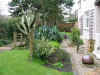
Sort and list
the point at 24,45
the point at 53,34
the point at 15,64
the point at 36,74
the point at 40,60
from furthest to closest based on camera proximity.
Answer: the point at 53,34 → the point at 24,45 → the point at 40,60 → the point at 15,64 → the point at 36,74

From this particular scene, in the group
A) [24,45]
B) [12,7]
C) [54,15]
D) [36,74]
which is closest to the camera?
[36,74]

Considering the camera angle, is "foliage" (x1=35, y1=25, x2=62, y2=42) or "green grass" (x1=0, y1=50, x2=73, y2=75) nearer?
"green grass" (x1=0, y1=50, x2=73, y2=75)

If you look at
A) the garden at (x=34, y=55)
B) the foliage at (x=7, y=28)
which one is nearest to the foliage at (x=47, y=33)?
the garden at (x=34, y=55)

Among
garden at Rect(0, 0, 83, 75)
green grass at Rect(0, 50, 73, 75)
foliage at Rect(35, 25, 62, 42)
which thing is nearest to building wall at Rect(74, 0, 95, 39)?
garden at Rect(0, 0, 83, 75)

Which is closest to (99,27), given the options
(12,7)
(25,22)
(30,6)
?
(25,22)

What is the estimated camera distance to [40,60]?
7941 millimetres

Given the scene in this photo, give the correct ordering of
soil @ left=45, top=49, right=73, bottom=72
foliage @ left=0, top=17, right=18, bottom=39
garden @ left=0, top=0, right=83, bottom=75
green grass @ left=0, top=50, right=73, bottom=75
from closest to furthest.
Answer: green grass @ left=0, top=50, right=73, bottom=75 → garden @ left=0, top=0, right=83, bottom=75 → soil @ left=45, top=49, right=73, bottom=72 → foliage @ left=0, top=17, right=18, bottom=39

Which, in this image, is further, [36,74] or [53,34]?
[53,34]

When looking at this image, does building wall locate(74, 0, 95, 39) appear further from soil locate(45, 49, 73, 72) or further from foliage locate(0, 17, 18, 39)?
foliage locate(0, 17, 18, 39)

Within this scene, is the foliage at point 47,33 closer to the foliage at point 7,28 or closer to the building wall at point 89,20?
the foliage at point 7,28

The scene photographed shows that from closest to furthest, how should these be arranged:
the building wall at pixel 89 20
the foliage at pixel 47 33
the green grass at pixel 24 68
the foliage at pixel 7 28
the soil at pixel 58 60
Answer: the green grass at pixel 24 68 < the soil at pixel 58 60 < the building wall at pixel 89 20 < the foliage at pixel 47 33 < the foliage at pixel 7 28

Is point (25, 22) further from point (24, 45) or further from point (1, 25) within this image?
point (1, 25)

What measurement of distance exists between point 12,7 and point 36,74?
79.8 ft

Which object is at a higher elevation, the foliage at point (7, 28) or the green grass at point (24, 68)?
the foliage at point (7, 28)
